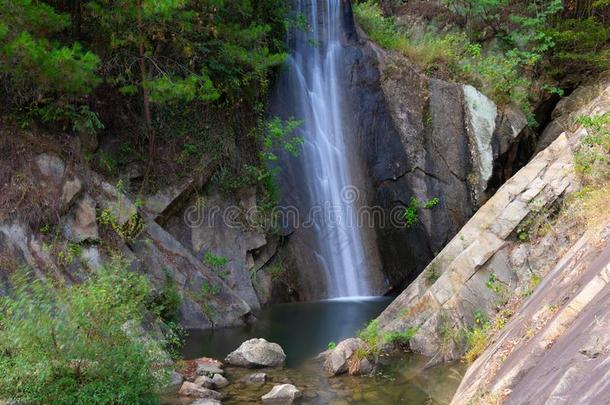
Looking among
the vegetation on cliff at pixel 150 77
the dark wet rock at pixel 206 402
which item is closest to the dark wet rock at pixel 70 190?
the vegetation on cliff at pixel 150 77

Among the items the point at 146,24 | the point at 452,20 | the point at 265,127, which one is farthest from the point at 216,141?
the point at 452,20

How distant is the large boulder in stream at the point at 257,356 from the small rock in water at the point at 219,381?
0.75 meters

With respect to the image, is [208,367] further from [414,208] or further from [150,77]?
[414,208]

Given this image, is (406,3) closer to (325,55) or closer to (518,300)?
(325,55)

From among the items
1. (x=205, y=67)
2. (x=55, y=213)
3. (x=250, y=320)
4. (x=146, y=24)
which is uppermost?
(x=146, y=24)

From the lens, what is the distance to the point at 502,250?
9133 mm

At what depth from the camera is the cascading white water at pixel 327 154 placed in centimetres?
1466

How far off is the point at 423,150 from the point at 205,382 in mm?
9418

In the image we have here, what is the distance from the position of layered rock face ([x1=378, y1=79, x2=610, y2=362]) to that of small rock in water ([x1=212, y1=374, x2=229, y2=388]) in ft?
8.65

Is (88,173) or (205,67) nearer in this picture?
(88,173)

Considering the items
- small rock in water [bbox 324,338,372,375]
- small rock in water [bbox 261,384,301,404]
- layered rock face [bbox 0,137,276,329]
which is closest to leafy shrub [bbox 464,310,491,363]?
small rock in water [bbox 324,338,372,375]

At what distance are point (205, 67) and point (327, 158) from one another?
3943mm

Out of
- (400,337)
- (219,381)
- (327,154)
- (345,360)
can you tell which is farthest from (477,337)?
(327,154)

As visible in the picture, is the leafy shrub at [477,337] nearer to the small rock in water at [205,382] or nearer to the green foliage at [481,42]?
the small rock in water at [205,382]
